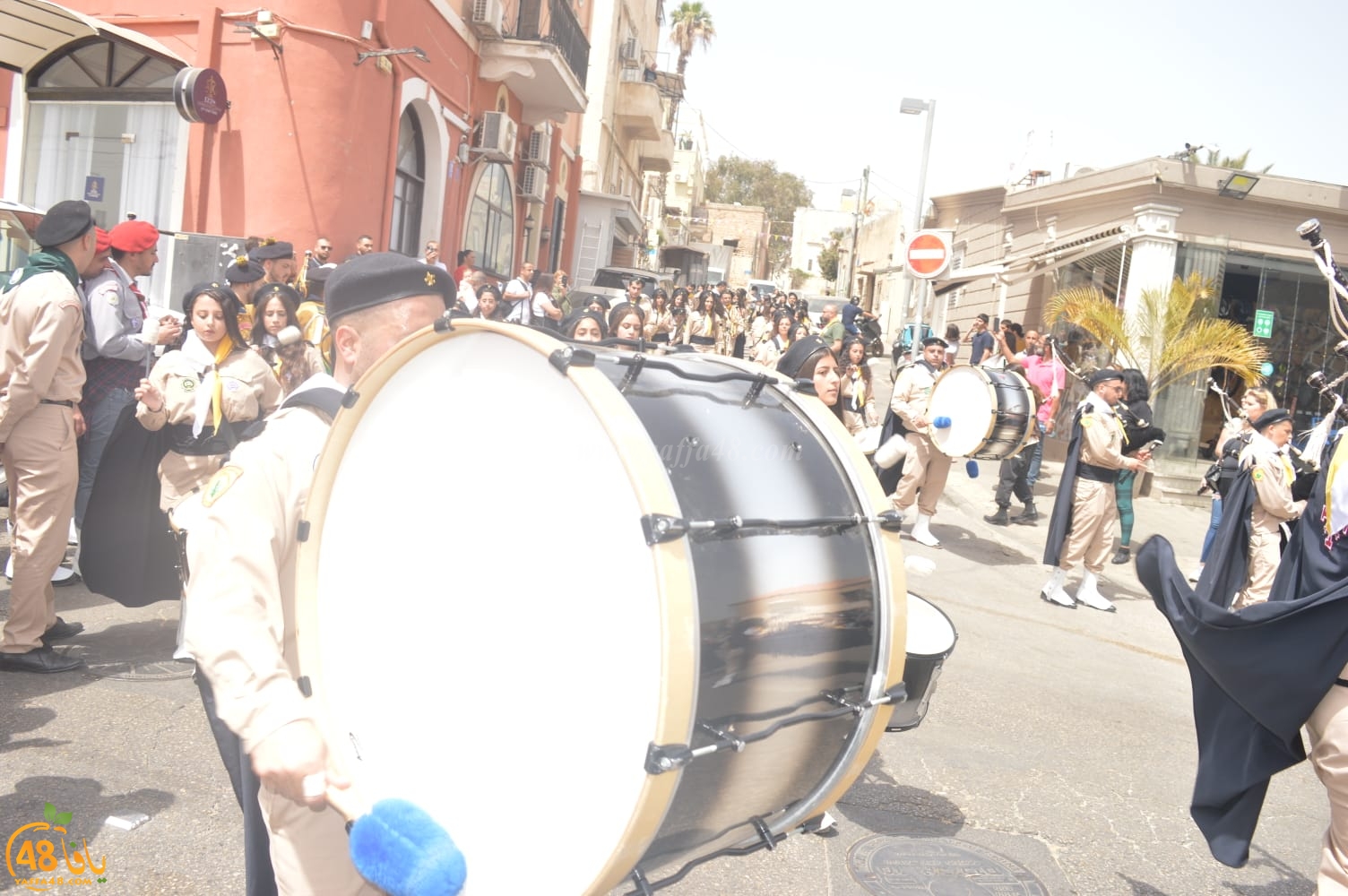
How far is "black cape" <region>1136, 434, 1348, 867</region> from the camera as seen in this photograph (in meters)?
2.97

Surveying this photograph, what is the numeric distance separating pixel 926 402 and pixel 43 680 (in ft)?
23.1

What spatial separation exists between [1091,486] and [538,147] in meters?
14.4

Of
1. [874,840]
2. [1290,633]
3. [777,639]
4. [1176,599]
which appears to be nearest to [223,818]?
[874,840]

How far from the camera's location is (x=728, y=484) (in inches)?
76.5

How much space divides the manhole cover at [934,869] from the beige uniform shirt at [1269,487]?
4593mm

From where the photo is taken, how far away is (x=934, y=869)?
3.72 metres

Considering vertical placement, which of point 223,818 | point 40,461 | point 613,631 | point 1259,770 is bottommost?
point 223,818

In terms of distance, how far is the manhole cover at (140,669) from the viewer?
4734 millimetres

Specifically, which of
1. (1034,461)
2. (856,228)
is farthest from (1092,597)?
(856,228)

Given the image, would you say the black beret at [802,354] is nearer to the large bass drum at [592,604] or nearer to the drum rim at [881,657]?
the large bass drum at [592,604]

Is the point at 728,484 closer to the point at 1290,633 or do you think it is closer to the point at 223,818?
the point at 1290,633

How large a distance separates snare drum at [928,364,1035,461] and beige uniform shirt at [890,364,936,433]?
21.4 inches

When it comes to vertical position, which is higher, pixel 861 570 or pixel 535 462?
pixel 535 462

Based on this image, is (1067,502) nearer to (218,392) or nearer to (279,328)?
(279,328)
